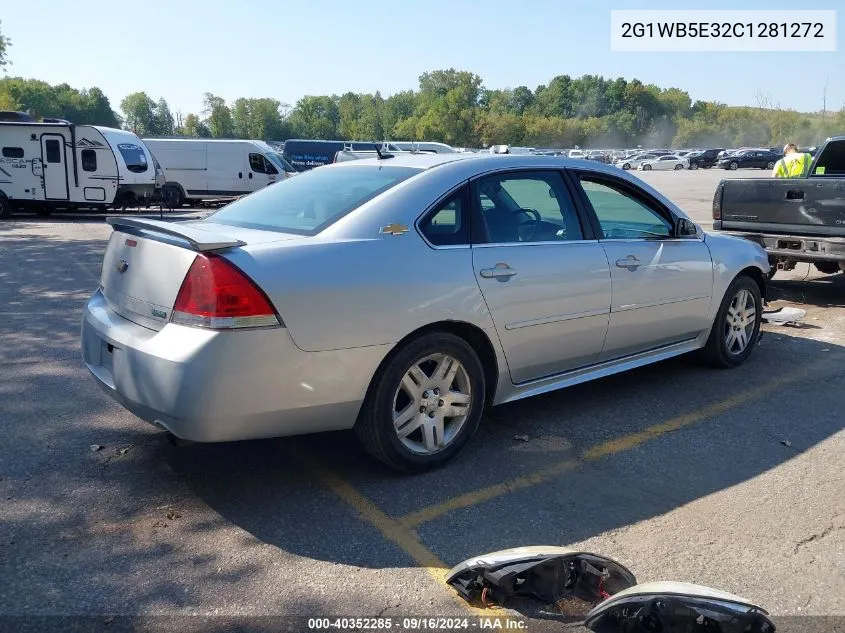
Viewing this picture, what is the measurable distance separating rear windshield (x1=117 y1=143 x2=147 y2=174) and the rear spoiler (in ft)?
58.6

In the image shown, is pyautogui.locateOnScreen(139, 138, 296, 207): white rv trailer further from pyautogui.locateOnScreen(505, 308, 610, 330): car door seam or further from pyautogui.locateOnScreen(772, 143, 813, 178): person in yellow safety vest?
pyautogui.locateOnScreen(505, 308, 610, 330): car door seam

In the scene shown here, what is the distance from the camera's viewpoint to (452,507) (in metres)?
3.64

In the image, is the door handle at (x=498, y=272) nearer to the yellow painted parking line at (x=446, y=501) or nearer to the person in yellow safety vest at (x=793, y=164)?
the yellow painted parking line at (x=446, y=501)

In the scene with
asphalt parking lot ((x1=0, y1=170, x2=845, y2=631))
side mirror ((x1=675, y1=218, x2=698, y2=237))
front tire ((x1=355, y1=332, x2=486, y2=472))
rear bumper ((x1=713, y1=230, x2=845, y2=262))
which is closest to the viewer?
asphalt parking lot ((x1=0, y1=170, x2=845, y2=631))

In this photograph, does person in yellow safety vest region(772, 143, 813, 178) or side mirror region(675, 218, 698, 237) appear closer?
side mirror region(675, 218, 698, 237)

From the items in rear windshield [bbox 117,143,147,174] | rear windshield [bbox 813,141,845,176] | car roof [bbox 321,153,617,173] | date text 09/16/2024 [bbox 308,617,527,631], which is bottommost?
date text 09/16/2024 [bbox 308,617,527,631]

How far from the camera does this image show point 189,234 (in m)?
3.50

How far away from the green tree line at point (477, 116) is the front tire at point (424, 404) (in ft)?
340

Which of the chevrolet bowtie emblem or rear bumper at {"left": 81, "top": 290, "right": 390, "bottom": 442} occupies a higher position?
the chevrolet bowtie emblem

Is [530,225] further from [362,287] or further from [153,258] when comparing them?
[153,258]

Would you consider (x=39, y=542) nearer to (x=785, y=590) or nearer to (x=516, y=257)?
(x=516, y=257)

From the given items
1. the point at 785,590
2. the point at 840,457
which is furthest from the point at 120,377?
the point at 840,457

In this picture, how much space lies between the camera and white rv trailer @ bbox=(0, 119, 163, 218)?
64.5 ft

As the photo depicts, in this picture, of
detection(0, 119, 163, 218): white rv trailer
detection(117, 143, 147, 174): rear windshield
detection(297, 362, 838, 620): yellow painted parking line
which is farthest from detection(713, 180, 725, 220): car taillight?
detection(117, 143, 147, 174): rear windshield
